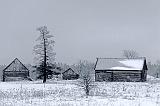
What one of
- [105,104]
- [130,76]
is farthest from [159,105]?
[130,76]

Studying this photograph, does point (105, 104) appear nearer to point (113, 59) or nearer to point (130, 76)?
point (130, 76)

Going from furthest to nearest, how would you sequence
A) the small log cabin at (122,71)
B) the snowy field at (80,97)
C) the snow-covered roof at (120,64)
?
the snow-covered roof at (120,64) → the small log cabin at (122,71) → the snowy field at (80,97)

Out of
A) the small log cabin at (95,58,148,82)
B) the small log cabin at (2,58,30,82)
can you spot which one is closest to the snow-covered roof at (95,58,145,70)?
the small log cabin at (95,58,148,82)

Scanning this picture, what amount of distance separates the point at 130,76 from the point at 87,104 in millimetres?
47159

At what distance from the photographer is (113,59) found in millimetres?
69250

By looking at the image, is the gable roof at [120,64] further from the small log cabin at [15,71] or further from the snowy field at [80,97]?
the snowy field at [80,97]

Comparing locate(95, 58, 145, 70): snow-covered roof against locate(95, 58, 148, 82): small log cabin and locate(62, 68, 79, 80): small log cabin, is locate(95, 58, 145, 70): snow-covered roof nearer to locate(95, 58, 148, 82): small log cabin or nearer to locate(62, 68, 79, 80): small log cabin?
locate(95, 58, 148, 82): small log cabin

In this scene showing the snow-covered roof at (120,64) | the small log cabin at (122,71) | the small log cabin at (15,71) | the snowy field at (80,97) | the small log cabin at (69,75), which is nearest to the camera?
the snowy field at (80,97)

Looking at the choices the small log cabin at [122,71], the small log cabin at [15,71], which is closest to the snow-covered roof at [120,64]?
the small log cabin at [122,71]

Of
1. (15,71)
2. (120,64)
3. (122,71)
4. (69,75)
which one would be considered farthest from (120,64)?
(15,71)

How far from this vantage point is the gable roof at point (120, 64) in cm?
6525

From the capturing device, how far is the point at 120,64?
66625 mm

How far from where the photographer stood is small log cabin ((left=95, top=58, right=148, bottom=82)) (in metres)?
64.1

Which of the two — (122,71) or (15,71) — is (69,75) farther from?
(122,71)
